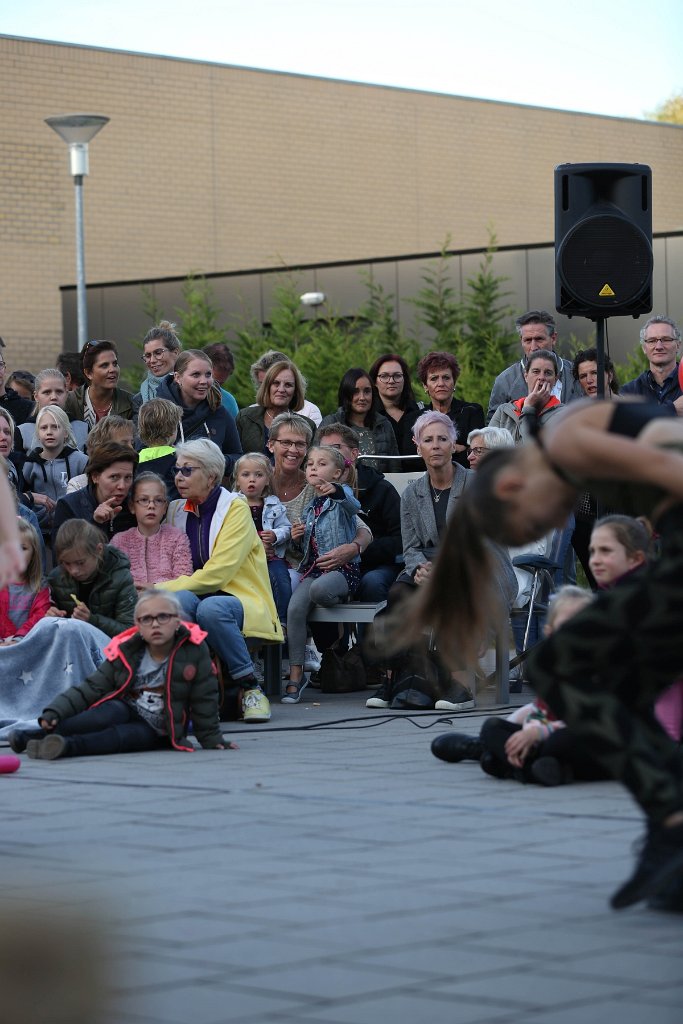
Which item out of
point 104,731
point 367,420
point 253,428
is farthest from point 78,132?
point 104,731

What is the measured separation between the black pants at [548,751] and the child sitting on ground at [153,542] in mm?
3149

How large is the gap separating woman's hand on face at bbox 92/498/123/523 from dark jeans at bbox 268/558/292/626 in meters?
1.32

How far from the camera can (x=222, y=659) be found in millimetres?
9523

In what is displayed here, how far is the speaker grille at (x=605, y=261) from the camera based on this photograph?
35.6 feet

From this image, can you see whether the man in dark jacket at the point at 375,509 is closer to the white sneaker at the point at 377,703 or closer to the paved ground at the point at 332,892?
the white sneaker at the point at 377,703

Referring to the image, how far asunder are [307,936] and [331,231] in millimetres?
27219

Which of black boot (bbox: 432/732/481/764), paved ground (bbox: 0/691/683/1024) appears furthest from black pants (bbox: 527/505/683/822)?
black boot (bbox: 432/732/481/764)

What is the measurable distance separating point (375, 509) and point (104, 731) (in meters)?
3.61

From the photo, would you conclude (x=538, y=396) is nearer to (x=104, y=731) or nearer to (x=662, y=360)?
(x=662, y=360)

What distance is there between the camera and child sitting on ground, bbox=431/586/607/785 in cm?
693

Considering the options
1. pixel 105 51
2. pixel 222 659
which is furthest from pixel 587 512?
pixel 105 51

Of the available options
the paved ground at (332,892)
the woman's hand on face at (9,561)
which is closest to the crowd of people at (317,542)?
the woman's hand on face at (9,561)


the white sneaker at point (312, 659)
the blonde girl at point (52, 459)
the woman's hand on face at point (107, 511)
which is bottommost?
the white sneaker at point (312, 659)

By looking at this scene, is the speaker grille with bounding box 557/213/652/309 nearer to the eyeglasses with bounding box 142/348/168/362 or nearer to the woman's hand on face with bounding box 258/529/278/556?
the woman's hand on face with bounding box 258/529/278/556
